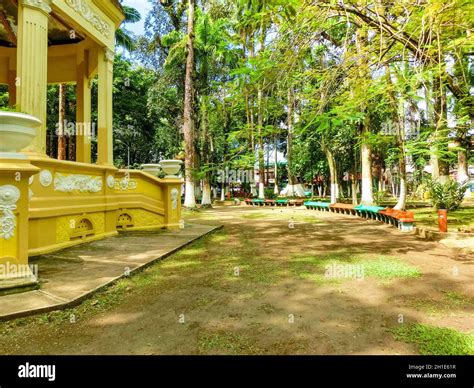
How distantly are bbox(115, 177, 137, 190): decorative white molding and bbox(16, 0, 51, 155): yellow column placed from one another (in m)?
2.95

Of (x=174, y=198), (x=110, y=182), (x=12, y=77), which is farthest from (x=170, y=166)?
(x=12, y=77)

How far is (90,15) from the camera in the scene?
854 centimetres

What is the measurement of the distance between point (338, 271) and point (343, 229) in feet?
19.9

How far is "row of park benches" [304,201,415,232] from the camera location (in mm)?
10312

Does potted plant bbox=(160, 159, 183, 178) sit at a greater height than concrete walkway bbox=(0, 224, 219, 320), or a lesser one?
greater

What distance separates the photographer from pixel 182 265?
6043mm

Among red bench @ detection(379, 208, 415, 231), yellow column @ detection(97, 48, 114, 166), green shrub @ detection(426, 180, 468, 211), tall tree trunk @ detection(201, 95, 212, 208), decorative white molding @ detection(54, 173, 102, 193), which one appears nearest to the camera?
decorative white molding @ detection(54, 173, 102, 193)

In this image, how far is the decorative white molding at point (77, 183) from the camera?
23.0ft

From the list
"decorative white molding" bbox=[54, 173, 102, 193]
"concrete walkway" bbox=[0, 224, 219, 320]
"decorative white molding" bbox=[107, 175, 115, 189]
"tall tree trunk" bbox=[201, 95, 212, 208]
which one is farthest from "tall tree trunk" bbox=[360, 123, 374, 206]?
"decorative white molding" bbox=[54, 173, 102, 193]

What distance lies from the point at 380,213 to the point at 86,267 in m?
11.2

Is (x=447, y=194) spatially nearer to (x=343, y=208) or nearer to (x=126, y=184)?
(x=343, y=208)

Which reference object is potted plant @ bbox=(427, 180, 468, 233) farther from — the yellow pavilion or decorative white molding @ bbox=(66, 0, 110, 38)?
decorative white molding @ bbox=(66, 0, 110, 38)
